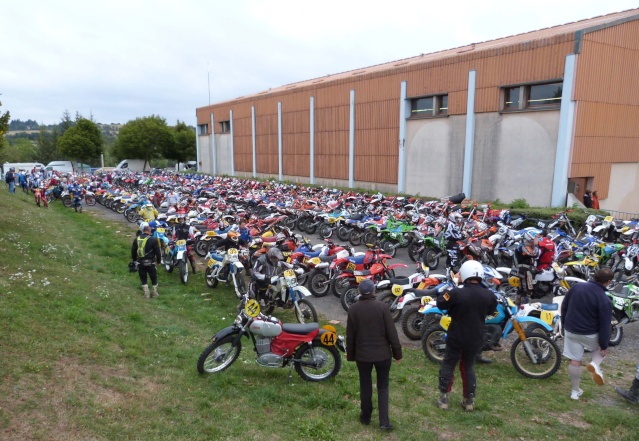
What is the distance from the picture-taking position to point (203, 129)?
172 feet

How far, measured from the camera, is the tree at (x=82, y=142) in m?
50.9

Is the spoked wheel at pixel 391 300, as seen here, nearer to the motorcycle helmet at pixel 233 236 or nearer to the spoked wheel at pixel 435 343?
the spoked wheel at pixel 435 343

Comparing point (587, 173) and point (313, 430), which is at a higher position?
point (587, 173)

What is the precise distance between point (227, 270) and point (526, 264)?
6.06 m

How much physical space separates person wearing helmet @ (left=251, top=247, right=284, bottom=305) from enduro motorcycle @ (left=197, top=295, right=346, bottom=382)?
89.3 inches

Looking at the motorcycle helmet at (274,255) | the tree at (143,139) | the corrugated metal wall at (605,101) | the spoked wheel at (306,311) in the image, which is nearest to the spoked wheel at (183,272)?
the motorcycle helmet at (274,255)

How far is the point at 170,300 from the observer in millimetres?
9070

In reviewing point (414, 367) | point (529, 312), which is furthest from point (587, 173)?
point (414, 367)

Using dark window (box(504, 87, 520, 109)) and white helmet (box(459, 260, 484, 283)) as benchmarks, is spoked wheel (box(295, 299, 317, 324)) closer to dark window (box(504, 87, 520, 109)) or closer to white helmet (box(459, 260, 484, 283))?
white helmet (box(459, 260, 484, 283))

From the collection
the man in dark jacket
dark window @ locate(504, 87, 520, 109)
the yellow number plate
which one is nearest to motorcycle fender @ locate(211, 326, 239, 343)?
the yellow number plate

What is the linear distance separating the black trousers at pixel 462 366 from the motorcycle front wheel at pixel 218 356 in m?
2.46

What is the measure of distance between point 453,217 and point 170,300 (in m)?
8.41

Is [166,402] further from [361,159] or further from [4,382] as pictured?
[361,159]

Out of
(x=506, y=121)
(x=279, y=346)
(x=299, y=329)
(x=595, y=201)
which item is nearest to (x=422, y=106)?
(x=506, y=121)
